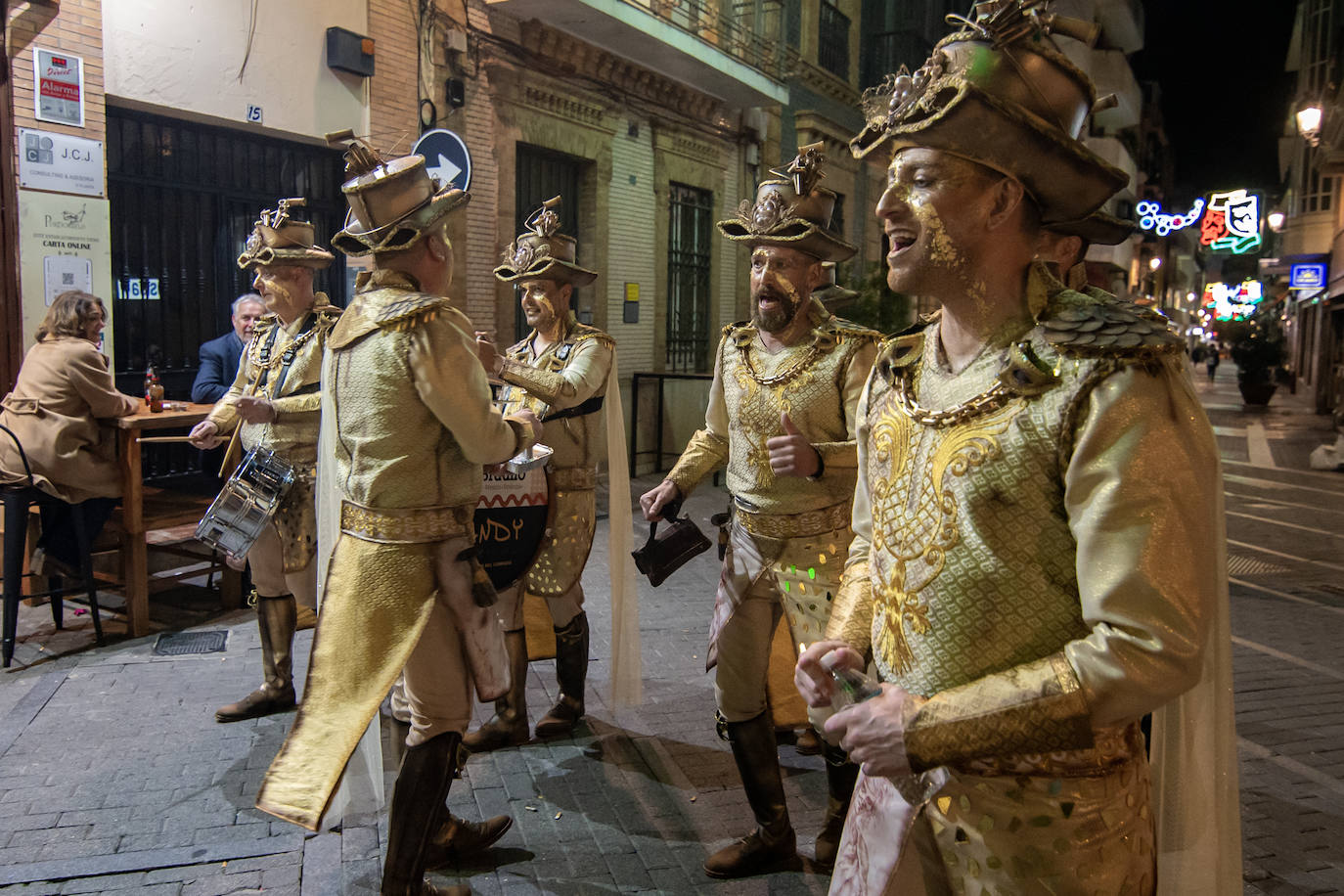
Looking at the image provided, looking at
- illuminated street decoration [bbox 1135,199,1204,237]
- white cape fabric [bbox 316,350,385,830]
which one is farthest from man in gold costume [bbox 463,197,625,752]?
illuminated street decoration [bbox 1135,199,1204,237]

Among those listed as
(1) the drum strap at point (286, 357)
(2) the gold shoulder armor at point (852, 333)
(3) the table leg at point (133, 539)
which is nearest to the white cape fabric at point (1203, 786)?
(2) the gold shoulder armor at point (852, 333)

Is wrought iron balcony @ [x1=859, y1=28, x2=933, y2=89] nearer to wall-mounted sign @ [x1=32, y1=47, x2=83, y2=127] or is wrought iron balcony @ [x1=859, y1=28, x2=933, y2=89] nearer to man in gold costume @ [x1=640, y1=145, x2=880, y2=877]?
wall-mounted sign @ [x1=32, y1=47, x2=83, y2=127]

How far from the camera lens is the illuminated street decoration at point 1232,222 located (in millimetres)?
22938

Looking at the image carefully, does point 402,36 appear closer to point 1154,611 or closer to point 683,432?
point 683,432

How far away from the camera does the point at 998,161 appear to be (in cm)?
168

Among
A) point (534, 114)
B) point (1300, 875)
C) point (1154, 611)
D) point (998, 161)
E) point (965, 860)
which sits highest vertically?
point (534, 114)

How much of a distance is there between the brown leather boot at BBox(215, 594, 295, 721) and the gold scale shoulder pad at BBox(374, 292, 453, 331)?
2.54m

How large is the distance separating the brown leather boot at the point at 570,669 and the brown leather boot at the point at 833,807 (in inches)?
62.9

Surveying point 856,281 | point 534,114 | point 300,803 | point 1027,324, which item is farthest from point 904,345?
point 856,281

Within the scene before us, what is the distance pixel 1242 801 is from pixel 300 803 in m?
3.67

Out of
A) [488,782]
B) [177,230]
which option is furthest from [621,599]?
[177,230]

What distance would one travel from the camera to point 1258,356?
24.6 m

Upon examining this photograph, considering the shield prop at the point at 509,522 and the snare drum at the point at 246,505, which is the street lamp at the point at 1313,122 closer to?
the shield prop at the point at 509,522

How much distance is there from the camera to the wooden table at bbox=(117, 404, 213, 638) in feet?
→ 18.9
